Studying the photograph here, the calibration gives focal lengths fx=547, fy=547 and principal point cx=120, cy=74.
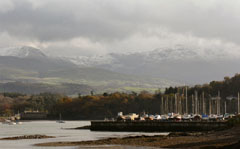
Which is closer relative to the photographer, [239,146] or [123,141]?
[239,146]

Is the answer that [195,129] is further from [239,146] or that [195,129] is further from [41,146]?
[239,146]

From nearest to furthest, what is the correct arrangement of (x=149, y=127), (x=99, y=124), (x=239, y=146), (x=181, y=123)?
(x=239, y=146)
(x=181, y=123)
(x=149, y=127)
(x=99, y=124)

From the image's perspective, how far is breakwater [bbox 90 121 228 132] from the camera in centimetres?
11496

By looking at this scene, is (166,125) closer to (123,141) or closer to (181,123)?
(181,123)

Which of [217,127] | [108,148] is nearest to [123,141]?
[108,148]

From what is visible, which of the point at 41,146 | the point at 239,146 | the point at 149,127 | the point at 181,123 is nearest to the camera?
the point at 239,146

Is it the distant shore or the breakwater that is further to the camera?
the breakwater

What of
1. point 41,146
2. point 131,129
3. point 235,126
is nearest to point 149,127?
point 131,129

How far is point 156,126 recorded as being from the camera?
128 meters

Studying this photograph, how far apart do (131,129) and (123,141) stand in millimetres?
44439

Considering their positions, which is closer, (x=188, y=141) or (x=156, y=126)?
(x=188, y=141)

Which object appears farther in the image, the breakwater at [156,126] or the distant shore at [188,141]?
the breakwater at [156,126]

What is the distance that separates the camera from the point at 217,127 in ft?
365

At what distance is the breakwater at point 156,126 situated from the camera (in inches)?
4526
